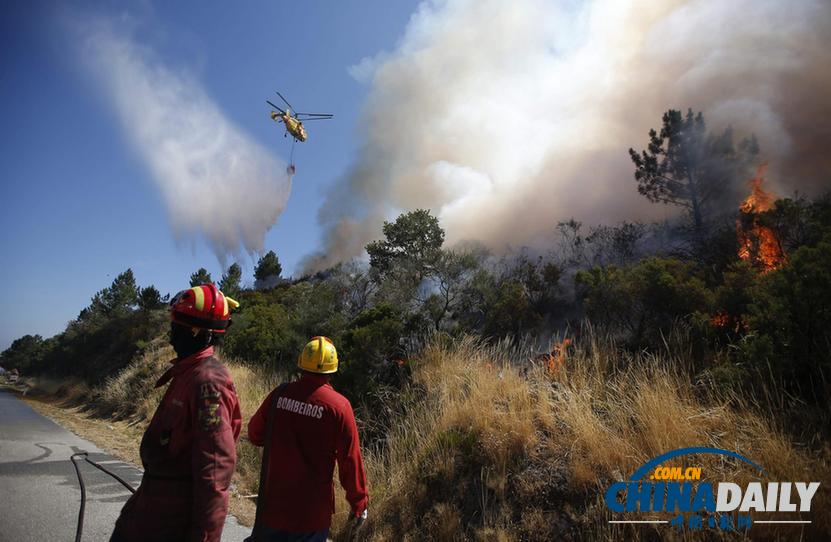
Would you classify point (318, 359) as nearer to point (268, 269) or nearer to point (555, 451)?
point (555, 451)

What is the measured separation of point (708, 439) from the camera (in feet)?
11.5

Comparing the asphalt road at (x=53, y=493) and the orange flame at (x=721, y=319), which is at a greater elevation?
the orange flame at (x=721, y=319)

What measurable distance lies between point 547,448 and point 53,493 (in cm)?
607

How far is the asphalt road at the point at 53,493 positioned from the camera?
422cm

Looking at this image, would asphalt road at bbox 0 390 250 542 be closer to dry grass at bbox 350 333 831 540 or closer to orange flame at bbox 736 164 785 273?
dry grass at bbox 350 333 831 540

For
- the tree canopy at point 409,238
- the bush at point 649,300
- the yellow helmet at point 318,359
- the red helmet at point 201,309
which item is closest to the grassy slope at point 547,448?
the yellow helmet at point 318,359

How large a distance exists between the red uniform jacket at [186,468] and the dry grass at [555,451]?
2.63 metres

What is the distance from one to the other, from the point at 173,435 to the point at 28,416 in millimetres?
15677

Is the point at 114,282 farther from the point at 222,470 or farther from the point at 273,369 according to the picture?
the point at 222,470

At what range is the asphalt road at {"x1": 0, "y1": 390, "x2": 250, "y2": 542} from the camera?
13.8ft

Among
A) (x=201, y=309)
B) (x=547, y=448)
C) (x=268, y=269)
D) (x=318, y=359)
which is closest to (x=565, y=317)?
(x=547, y=448)

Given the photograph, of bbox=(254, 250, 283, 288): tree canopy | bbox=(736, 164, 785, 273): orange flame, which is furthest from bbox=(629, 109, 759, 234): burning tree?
bbox=(254, 250, 283, 288): tree canopy

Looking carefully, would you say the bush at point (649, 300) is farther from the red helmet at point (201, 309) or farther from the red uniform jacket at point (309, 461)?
the red helmet at point (201, 309)

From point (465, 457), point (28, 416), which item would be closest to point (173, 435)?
point (465, 457)
